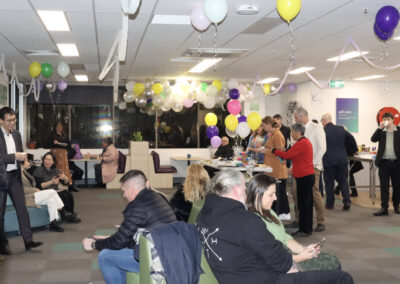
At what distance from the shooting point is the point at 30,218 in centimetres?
682

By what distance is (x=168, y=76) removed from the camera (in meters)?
12.0

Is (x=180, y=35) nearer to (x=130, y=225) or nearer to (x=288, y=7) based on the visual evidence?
(x=288, y=7)

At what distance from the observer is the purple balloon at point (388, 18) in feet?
16.6

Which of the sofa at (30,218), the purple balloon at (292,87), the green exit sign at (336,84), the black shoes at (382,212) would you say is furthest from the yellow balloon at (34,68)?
the green exit sign at (336,84)

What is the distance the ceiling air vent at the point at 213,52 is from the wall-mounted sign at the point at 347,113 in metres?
5.37

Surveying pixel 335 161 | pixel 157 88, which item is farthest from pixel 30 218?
pixel 157 88

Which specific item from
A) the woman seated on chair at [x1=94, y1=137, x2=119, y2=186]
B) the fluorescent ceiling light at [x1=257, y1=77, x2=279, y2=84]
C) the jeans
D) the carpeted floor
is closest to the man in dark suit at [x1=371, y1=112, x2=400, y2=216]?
the carpeted floor

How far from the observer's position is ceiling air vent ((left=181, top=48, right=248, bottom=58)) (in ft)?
27.2

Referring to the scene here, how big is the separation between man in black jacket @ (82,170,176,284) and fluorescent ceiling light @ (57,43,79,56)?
465 centimetres

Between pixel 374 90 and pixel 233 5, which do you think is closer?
pixel 233 5

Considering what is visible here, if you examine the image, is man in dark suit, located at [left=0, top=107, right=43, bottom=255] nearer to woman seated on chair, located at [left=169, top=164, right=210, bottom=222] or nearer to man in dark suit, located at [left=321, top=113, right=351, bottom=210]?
woman seated on chair, located at [left=169, top=164, right=210, bottom=222]

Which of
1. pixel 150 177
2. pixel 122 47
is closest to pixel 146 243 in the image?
pixel 122 47

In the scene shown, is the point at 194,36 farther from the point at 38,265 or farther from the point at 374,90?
the point at 374,90

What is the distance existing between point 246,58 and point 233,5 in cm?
389
